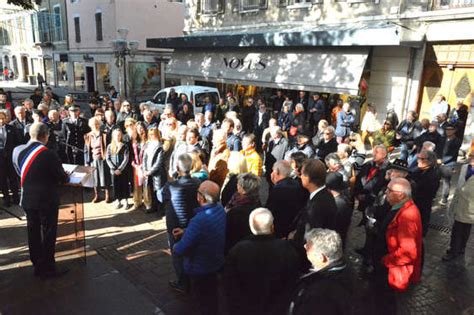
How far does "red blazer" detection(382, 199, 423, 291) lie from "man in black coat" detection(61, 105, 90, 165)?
664cm

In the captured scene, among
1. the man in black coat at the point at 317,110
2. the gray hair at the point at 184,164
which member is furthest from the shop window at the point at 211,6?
the gray hair at the point at 184,164

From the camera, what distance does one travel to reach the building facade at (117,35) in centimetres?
2639

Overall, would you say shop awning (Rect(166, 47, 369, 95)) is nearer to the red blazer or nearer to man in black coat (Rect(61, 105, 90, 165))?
man in black coat (Rect(61, 105, 90, 165))

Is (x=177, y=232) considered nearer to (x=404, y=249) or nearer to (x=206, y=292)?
(x=206, y=292)

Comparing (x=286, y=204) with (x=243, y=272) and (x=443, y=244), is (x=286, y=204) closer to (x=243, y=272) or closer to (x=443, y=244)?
(x=243, y=272)

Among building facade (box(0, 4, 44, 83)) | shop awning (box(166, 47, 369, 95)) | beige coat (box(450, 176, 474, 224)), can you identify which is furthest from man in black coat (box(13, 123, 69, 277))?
building facade (box(0, 4, 44, 83))

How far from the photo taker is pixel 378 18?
1122 centimetres

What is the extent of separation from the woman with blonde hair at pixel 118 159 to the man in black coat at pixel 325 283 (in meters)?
4.98

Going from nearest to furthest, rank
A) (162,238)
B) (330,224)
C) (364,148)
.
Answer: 1. (330,224)
2. (162,238)
3. (364,148)

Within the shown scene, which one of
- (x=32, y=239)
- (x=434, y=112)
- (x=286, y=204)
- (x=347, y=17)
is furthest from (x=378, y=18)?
(x=32, y=239)

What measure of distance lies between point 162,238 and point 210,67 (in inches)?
474

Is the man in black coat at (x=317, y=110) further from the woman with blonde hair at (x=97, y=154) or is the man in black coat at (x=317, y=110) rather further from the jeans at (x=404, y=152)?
the woman with blonde hair at (x=97, y=154)

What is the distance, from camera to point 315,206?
11.2ft

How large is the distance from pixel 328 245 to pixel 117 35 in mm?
26798
